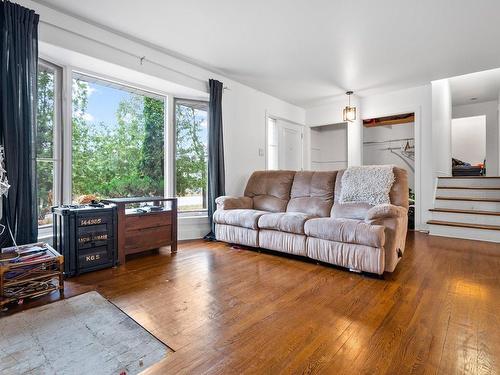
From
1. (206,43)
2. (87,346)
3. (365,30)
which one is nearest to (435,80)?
(365,30)

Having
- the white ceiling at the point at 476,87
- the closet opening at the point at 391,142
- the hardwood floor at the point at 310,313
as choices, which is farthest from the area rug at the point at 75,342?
the white ceiling at the point at 476,87

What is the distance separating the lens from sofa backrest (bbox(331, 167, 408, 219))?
2.81 metres

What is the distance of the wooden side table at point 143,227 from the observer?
2732mm

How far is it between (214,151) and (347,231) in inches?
85.8

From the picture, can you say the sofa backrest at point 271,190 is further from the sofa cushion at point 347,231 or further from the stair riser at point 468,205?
the stair riser at point 468,205

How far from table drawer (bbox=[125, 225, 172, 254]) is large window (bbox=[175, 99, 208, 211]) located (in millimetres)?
766

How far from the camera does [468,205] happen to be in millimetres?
4195

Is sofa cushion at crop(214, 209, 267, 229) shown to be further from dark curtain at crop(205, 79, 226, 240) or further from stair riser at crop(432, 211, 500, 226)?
stair riser at crop(432, 211, 500, 226)

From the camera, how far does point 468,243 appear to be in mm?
3555

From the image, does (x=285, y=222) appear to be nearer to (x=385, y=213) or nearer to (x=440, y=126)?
(x=385, y=213)

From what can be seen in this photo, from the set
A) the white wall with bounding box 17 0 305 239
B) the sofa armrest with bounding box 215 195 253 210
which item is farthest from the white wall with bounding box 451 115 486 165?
the sofa armrest with bounding box 215 195 253 210

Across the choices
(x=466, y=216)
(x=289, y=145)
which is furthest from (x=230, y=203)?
(x=466, y=216)

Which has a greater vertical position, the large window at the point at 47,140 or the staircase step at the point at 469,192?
the large window at the point at 47,140

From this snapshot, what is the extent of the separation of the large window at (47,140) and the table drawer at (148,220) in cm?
74
